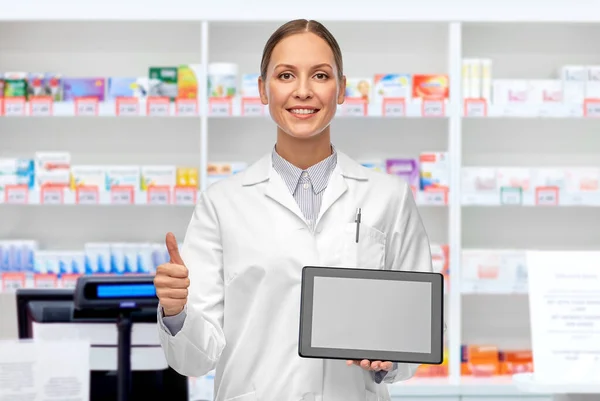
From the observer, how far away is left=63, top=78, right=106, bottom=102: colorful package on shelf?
457 centimetres

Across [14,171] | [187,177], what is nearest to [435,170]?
[187,177]

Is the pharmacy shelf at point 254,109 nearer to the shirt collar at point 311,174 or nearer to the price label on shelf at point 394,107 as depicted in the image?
the price label on shelf at point 394,107

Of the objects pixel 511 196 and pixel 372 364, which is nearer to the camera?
pixel 372 364

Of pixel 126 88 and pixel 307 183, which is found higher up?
pixel 126 88

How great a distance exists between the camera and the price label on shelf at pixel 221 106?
4461 millimetres

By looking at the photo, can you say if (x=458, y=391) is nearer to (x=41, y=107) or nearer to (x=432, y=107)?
(x=432, y=107)

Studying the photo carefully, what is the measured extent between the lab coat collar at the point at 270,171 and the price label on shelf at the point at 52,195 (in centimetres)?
289

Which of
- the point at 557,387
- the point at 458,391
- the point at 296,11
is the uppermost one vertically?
the point at 296,11

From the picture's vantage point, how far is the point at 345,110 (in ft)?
14.6

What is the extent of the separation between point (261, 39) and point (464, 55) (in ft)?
3.98

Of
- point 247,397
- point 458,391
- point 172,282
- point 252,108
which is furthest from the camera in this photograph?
point 252,108

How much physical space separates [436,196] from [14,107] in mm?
2296

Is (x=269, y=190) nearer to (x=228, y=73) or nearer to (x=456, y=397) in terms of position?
(x=456, y=397)

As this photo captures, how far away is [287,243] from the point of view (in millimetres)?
1694
